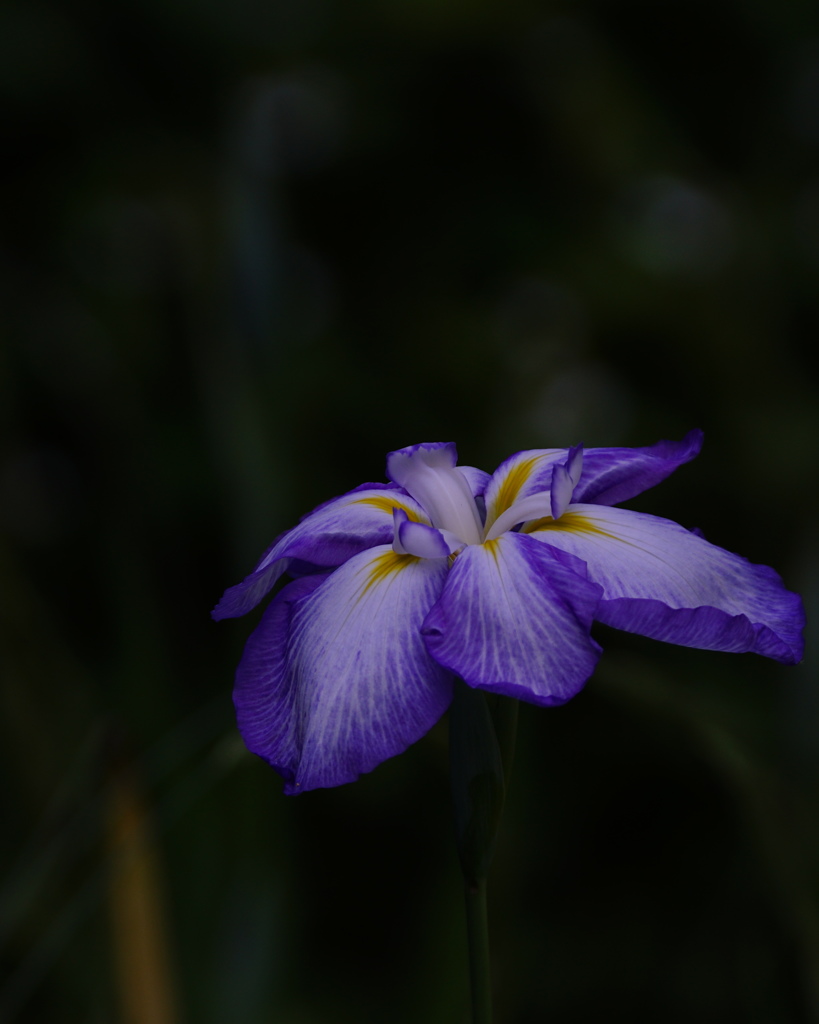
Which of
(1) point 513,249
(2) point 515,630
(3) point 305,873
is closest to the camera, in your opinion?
(2) point 515,630

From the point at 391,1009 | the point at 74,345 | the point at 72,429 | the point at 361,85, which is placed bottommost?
the point at 391,1009

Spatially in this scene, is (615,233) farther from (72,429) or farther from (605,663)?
(605,663)

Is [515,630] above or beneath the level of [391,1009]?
above

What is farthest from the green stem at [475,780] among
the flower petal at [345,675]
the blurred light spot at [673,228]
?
the blurred light spot at [673,228]

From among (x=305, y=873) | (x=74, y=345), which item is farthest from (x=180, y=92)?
(x=305, y=873)

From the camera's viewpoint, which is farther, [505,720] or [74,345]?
[74,345]

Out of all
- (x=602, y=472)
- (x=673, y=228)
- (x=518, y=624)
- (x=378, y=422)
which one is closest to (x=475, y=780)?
(x=518, y=624)

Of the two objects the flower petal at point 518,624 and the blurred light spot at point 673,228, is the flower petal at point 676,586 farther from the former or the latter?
the blurred light spot at point 673,228

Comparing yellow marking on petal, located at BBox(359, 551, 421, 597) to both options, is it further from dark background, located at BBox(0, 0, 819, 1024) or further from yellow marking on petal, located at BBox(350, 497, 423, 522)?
dark background, located at BBox(0, 0, 819, 1024)
